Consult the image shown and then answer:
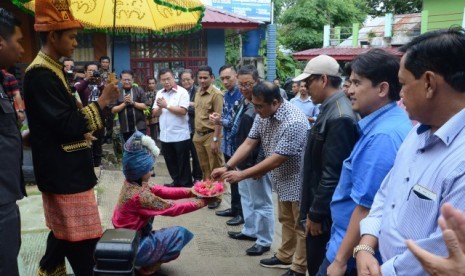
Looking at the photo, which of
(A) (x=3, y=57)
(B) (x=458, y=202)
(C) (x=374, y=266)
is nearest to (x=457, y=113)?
(B) (x=458, y=202)

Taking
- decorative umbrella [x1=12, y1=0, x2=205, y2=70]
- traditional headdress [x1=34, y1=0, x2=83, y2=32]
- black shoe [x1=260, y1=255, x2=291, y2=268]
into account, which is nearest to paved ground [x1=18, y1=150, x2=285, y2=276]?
black shoe [x1=260, y1=255, x2=291, y2=268]

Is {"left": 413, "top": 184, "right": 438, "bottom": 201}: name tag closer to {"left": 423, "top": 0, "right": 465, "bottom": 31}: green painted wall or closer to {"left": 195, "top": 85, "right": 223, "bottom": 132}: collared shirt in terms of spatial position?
{"left": 195, "top": 85, "right": 223, "bottom": 132}: collared shirt

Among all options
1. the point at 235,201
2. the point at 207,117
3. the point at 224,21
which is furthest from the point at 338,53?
the point at 235,201

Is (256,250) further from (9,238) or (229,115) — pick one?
(9,238)

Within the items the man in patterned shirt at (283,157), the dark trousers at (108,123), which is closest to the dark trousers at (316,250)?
the man in patterned shirt at (283,157)

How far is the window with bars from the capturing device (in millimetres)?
11164

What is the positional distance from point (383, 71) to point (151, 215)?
2.13m

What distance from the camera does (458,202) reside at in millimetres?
1340

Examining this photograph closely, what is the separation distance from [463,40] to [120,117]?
21.0 ft

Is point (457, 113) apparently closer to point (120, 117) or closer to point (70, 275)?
point (70, 275)

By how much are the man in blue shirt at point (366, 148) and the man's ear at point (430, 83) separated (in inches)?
22.1

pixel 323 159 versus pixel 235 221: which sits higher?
pixel 323 159

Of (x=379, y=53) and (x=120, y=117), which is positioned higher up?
(x=379, y=53)

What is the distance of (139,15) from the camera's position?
4727 mm
